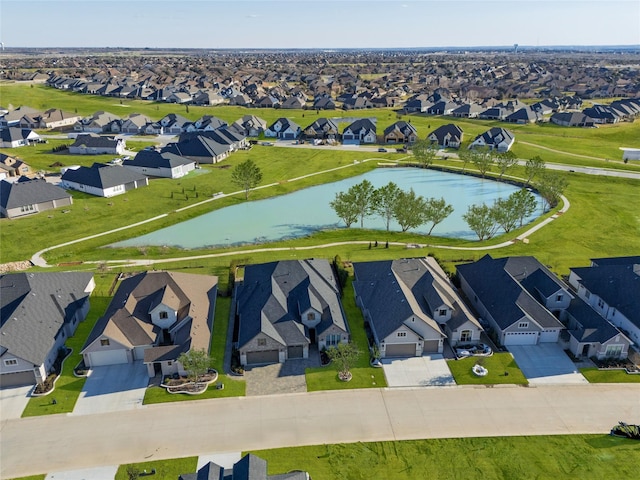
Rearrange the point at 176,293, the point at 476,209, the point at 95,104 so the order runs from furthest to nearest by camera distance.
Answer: the point at 95,104, the point at 476,209, the point at 176,293

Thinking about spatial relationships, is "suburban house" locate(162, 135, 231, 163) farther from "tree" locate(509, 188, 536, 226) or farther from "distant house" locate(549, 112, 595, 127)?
A: "distant house" locate(549, 112, 595, 127)

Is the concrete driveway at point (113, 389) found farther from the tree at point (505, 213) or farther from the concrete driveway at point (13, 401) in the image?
the tree at point (505, 213)

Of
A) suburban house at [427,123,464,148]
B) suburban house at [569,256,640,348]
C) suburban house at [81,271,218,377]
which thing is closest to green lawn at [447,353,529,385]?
suburban house at [569,256,640,348]

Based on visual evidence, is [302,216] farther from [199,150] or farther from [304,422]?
[304,422]

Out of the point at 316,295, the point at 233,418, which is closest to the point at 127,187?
the point at 316,295

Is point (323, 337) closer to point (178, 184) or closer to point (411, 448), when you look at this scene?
point (411, 448)
